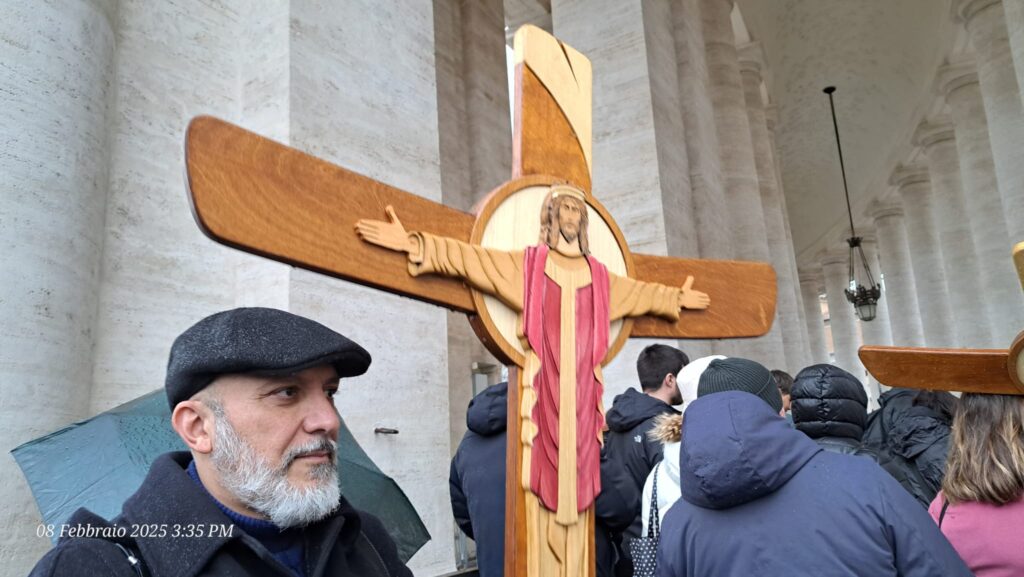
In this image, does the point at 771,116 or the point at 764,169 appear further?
the point at 771,116

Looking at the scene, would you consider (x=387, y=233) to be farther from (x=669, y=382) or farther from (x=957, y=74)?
(x=957, y=74)

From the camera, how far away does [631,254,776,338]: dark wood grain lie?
2.80 metres

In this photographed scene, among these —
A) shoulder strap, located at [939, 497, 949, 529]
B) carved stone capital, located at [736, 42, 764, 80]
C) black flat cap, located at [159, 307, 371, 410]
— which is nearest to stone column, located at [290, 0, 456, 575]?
black flat cap, located at [159, 307, 371, 410]

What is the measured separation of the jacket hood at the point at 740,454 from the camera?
1680 mm

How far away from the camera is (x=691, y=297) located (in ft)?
9.36

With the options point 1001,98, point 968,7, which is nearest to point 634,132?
point 1001,98

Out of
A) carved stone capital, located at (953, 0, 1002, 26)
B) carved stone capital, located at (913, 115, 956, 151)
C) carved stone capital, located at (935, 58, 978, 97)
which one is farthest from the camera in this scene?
carved stone capital, located at (913, 115, 956, 151)

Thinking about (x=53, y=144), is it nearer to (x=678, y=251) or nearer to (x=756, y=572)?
(x=756, y=572)

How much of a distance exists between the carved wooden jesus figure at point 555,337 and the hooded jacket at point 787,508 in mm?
519

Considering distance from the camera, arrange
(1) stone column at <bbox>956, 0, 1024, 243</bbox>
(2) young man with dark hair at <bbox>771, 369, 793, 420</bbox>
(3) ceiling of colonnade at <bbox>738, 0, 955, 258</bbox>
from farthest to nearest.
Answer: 1. (3) ceiling of colonnade at <bbox>738, 0, 955, 258</bbox>
2. (1) stone column at <bbox>956, 0, 1024, 243</bbox>
3. (2) young man with dark hair at <bbox>771, 369, 793, 420</bbox>

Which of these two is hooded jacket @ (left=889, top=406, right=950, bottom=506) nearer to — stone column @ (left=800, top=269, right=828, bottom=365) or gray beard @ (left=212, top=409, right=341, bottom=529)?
gray beard @ (left=212, top=409, right=341, bottom=529)

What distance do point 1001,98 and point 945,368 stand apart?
10614mm

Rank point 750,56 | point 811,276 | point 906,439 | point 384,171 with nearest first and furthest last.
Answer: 1. point 906,439
2. point 384,171
3. point 750,56
4. point 811,276

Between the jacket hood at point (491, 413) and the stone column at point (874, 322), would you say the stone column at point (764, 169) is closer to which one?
the stone column at point (874, 322)
